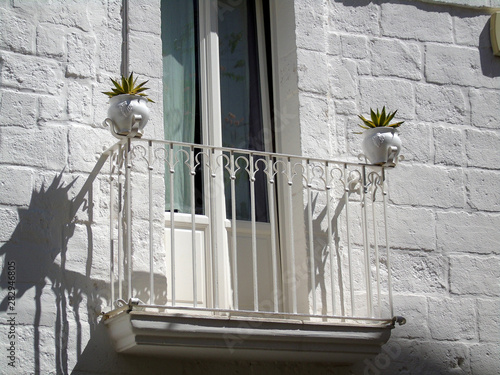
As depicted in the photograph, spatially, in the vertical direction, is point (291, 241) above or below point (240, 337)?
above

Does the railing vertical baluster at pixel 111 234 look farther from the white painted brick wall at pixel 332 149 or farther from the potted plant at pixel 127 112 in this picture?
the potted plant at pixel 127 112

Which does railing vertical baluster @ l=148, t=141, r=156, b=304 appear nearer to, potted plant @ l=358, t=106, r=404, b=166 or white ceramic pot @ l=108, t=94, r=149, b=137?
white ceramic pot @ l=108, t=94, r=149, b=137

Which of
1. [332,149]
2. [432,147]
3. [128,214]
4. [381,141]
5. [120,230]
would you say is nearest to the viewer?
[128,214]

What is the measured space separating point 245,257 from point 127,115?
4.33 feet

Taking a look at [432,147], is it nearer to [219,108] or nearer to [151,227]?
[219,108]

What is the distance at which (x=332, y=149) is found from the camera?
664 cm

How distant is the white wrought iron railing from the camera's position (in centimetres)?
582

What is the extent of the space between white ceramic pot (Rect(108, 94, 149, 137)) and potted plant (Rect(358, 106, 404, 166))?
55.5 inches

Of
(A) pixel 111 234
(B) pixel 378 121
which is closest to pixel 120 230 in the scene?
(A) pixel 111 234

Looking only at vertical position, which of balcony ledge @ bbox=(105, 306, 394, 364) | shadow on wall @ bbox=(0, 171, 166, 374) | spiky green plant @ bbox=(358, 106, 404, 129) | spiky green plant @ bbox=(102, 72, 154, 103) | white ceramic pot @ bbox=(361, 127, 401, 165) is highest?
spiky green plant @ bbox=(102, 72, 154, 103)


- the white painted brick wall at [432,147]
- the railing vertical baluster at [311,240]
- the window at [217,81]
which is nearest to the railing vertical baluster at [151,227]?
the window at [217,81]

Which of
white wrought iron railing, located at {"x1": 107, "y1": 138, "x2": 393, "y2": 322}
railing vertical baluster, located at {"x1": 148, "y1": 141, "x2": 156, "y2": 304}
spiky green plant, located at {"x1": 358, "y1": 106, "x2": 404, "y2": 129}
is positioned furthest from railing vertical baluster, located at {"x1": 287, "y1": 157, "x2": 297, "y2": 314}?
railing vertical baluster, located at {"x1": 148, "y1": 141, "x2": 156, "y2": 304}

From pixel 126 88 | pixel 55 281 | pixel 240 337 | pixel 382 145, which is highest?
pixel 126 88

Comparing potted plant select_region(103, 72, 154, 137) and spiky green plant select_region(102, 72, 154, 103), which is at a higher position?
spiky green plant select_region(102, 72, 154, 103)
